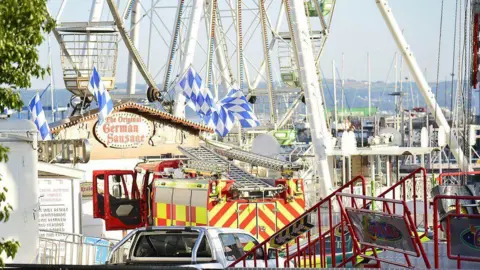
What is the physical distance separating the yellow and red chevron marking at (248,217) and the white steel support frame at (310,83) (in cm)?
212

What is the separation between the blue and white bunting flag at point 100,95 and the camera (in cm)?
3275

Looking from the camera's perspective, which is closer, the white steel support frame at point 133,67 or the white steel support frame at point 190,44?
the white steel support frame at point 190,44

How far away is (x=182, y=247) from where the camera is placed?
1731cm

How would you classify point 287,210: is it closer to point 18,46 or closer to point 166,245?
point 166,245

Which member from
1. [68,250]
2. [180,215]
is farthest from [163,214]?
[68,250]

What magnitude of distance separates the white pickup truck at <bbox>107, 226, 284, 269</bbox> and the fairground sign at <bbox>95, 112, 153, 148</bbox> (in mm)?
17368

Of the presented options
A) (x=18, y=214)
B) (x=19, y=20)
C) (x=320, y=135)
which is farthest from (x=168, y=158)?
(x=19, y=20)

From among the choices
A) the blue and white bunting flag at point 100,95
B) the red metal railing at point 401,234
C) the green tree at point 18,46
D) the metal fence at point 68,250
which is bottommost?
the metal fence at point 68,250

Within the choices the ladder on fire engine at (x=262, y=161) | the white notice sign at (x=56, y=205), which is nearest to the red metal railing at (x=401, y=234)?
the white notice sign at (x=56, y=205)

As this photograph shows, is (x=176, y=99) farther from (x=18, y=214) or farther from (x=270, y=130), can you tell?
(x=18, y=214)

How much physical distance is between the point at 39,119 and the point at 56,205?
27.5 ft

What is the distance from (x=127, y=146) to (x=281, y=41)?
60.4 ft

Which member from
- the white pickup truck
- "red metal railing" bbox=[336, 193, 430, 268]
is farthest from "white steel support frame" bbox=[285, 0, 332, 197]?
"red metal railing" bbox=[336, 193, 430, 268]

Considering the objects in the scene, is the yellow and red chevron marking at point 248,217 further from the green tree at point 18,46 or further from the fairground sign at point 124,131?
the green tree at point 18,46
